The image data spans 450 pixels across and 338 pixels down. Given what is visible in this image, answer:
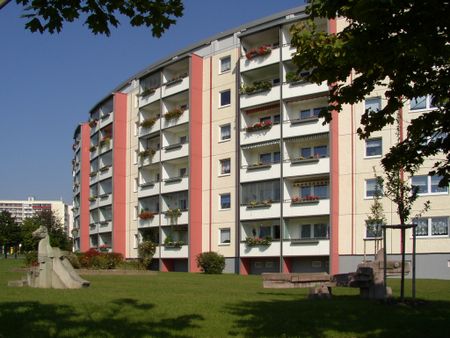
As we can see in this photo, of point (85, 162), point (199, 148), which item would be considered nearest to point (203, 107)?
point (199, 148)

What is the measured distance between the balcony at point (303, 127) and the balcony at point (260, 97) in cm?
217

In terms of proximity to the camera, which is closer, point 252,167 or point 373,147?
point 373,147

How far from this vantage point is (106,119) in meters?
69.2

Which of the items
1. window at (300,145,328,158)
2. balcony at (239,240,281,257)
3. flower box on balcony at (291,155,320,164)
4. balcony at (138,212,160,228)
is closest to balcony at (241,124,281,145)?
window at (300,145,328,158)

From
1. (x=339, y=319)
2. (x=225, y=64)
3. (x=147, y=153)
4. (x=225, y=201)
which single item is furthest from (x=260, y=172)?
(x=339, y=319)

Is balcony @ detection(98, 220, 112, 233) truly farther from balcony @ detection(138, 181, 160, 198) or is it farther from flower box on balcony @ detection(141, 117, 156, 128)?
flower box on balcony @ detection(141, 117, 156, 128)

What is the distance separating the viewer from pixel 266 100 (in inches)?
1784

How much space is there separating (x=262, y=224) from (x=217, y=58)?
14218 mm

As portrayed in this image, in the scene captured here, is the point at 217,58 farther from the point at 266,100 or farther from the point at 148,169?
the point at 148,169

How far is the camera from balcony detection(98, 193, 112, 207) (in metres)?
66.4

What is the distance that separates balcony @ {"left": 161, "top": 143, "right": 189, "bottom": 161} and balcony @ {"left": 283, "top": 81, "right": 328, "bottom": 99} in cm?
1103

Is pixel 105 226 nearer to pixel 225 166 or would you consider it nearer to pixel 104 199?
pixel 104 199

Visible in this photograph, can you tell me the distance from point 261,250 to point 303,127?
9.01 m

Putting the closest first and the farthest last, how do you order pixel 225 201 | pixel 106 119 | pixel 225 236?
pixel 225 236 < pixel 225 201 < pixel 106 119
